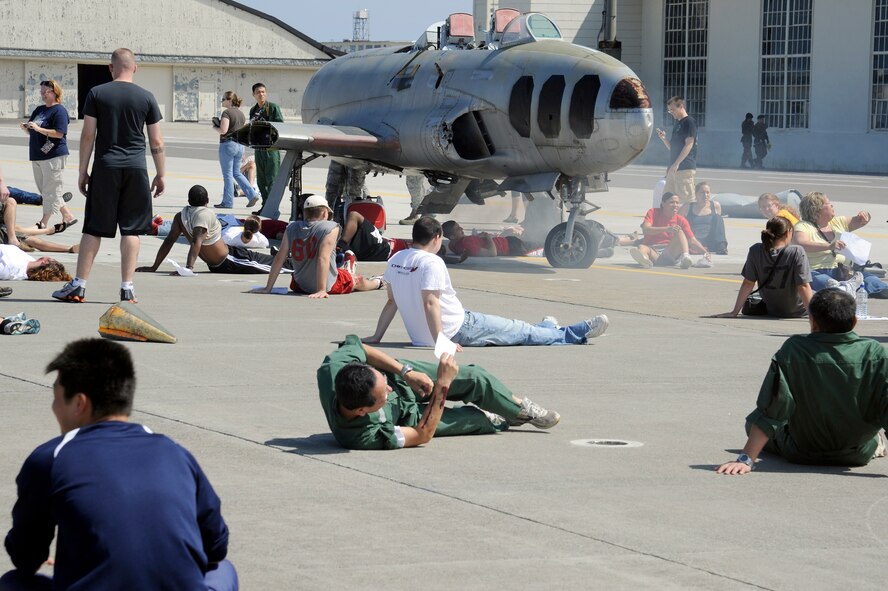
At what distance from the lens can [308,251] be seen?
44.9 ft

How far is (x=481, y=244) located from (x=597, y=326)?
7.44 metres

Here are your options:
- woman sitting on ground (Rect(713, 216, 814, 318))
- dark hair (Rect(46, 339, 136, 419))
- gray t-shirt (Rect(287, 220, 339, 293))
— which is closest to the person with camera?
gray t-shirt (Rect(287, 220, 339, 293))

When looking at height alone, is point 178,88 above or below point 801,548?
above

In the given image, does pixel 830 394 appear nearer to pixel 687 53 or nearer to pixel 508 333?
pixel 508 333

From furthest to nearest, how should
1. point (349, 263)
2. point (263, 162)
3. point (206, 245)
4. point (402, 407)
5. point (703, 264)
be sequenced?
point (263, 162), point (703, 264), point (206, 245), point (349, 263), point (402, 407)

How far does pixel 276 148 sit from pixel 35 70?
2422 inches

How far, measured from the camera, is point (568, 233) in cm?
1747

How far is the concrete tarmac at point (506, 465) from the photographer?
211 inches

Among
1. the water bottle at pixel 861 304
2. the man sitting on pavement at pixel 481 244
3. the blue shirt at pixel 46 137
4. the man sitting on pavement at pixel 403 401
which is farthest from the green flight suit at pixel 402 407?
the blue shirt at pixel 46 137

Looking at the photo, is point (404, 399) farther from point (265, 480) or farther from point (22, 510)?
point (22, 510)

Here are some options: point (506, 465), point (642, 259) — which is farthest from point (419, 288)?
point (642, 259)

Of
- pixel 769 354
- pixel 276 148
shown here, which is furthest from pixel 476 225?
pixel 769 354

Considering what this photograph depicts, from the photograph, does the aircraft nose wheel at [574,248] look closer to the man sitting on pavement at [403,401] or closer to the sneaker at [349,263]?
the sneaker at [349,263]

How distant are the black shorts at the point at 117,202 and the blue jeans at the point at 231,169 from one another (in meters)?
12.9
